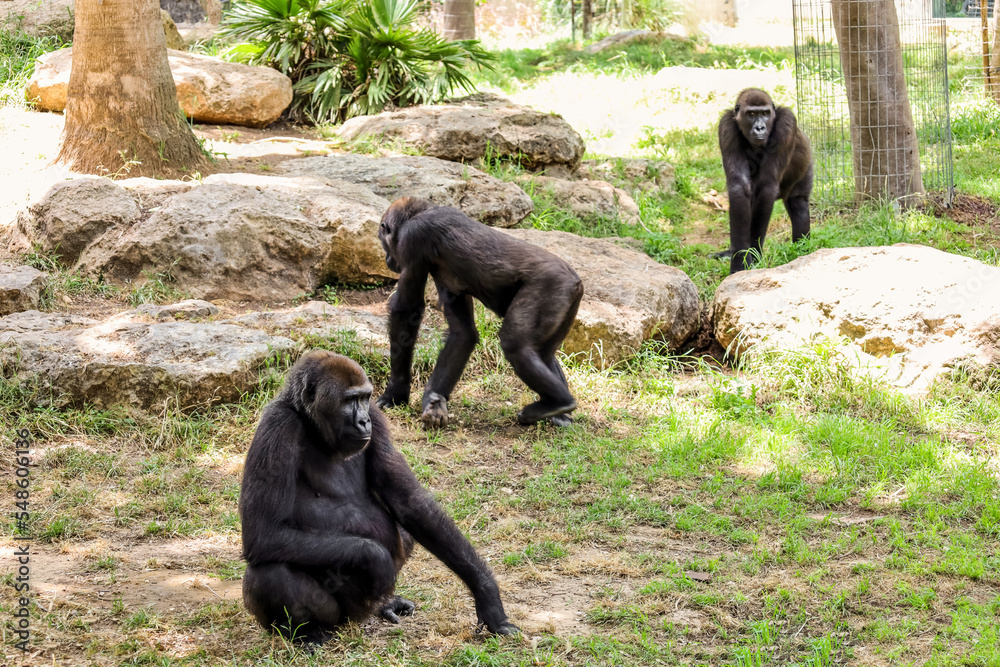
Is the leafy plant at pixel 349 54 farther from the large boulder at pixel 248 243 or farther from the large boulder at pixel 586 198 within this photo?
the large boulder at pixel 248 243

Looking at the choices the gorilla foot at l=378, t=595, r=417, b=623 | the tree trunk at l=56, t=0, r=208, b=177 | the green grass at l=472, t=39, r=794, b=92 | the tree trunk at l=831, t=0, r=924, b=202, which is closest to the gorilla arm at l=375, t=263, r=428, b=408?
the gorilla foot at l=378, t=595, r=417, b=623

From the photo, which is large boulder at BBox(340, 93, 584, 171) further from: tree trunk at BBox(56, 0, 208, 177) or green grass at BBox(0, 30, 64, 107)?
green grass at BBox(0, 30, 64, 107)

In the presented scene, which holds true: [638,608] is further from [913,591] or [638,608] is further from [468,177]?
[468,177]

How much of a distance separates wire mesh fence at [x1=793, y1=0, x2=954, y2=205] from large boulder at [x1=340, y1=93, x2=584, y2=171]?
276 centimetres

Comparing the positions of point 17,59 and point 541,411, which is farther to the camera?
point 17,59

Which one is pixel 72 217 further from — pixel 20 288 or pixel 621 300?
pixel 621 300

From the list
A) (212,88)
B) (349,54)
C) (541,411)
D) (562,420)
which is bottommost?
(562,420)

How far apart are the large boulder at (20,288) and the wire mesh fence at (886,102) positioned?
779 cm

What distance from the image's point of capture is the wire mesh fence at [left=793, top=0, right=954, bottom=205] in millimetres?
9758

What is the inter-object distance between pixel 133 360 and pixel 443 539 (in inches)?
117

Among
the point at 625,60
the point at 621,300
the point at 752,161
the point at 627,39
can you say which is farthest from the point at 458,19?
the point at 621,300

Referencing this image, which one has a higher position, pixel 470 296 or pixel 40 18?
pixel 40 18

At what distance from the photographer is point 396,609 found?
3.84 m

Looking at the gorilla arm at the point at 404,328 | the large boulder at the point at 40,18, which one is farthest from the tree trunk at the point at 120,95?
the large boulder at the point at 40,18
